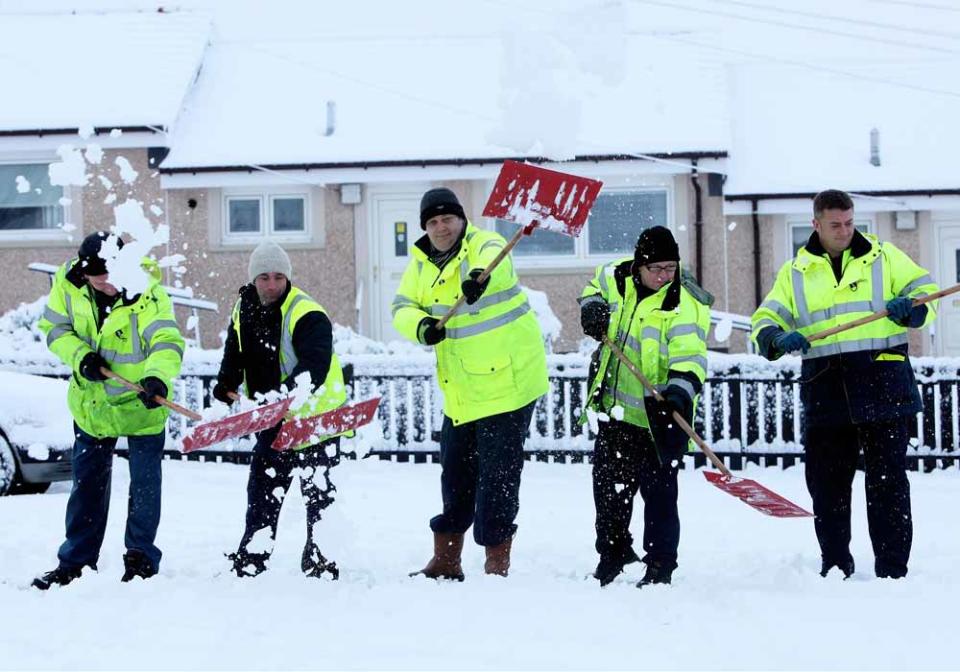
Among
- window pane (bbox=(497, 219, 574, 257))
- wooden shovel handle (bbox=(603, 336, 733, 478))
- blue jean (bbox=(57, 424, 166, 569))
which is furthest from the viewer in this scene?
window pane (bbox=(497, 219, 574, 257))

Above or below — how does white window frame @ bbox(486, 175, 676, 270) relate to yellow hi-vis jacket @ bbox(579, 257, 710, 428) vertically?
above

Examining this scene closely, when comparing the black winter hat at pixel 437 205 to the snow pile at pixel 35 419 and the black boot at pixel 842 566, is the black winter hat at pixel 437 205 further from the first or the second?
the snow pile at pixel 35 419

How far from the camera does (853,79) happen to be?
18.7m

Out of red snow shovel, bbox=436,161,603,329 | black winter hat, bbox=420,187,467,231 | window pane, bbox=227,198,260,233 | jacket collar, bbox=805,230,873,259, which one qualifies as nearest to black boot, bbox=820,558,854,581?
jacket collar, bbox=805,230,873,259

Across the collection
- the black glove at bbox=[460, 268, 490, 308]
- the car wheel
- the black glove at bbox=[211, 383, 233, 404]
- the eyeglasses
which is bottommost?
the car wheel

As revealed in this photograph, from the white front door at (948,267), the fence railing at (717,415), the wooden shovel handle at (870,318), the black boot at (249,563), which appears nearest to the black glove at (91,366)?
the black boot at (249,563)

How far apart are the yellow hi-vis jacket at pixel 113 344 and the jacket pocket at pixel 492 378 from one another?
1388mm

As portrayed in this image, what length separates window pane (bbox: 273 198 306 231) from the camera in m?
16.2

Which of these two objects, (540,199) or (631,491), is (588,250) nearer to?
(540,199)

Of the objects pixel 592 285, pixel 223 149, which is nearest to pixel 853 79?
pixel 223 149

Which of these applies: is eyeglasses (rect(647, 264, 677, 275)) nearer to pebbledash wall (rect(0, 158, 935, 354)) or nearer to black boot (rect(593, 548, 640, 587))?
black boot (rect(593, 548, 640, 587))

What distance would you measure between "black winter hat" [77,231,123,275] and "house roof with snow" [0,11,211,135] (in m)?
9.99

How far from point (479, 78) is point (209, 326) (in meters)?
4.97

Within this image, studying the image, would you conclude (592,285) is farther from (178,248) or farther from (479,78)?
(479,78)
